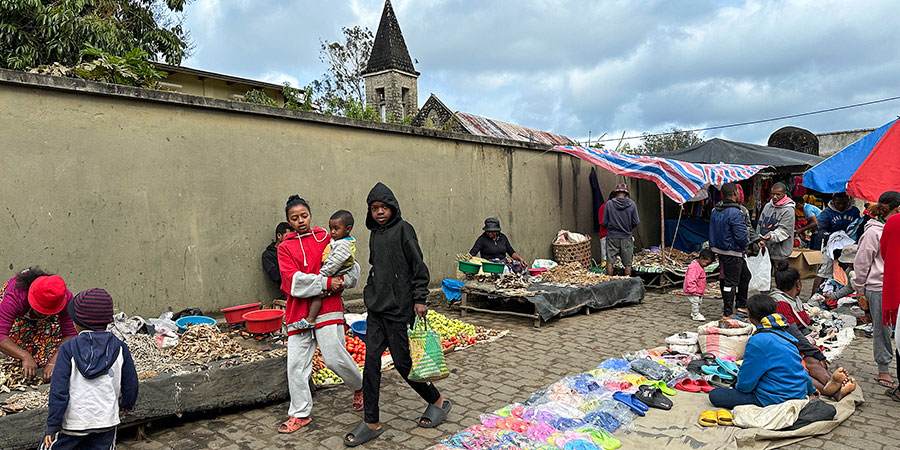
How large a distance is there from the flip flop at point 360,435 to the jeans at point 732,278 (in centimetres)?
554

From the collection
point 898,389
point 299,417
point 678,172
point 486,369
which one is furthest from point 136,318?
point 678,172

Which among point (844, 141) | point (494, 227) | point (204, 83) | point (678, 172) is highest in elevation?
A: point (204, 83)

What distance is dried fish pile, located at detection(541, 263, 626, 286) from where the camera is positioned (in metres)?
8.77

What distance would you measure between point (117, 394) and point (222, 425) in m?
1.41

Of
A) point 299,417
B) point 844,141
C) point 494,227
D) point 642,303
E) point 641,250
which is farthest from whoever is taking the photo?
point 844,141

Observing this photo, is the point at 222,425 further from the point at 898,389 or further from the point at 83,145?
the point at 898,389

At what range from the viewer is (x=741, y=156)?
42.4 feet

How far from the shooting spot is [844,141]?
2416 centimetres

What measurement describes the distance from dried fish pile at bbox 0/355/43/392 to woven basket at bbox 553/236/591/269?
886cm

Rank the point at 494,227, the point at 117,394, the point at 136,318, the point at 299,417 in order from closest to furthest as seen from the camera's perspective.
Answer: the point at 117,394, the point at 299,417, the point at 136,318, the point at 494,227

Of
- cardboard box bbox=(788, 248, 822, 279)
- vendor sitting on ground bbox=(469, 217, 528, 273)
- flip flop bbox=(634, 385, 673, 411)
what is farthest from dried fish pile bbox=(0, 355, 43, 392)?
cardboard box bbox=(788, 248, 822, 279)

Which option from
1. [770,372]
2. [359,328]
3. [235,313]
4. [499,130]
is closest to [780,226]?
[770,372]

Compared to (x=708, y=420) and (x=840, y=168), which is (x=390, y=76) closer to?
(x=840, y=168)

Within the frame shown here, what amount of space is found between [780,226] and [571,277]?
10.4ft
